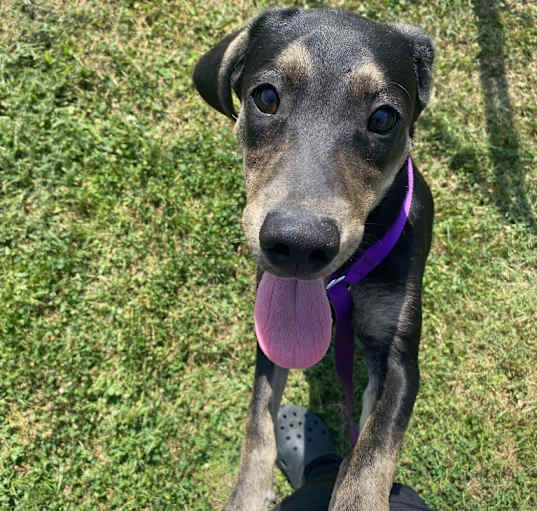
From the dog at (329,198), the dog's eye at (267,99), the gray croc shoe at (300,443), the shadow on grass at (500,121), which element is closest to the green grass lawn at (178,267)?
the shadow on grass at (500,121)

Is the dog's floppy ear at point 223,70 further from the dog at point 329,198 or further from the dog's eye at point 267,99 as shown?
the dog's eye at point 267,99

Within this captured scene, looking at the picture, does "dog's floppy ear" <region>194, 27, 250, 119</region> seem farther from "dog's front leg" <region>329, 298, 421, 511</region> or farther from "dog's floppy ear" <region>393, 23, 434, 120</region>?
"dog's front leg" <region>329, 298, 421, 511</region>

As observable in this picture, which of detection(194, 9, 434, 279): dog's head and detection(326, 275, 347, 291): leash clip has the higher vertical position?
detection(194, 9, 434, 279): dog's head

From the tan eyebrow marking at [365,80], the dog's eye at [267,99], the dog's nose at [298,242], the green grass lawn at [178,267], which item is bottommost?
the green grass lawn at [178,267]

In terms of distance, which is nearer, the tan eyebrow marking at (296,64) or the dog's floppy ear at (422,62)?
the tan eyebrow marking at (296,64)

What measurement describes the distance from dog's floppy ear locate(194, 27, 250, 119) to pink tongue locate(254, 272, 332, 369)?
130 cm

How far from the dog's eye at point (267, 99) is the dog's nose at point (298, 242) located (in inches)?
29.4

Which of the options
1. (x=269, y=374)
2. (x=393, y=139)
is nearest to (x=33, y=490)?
(x=269, y=374)

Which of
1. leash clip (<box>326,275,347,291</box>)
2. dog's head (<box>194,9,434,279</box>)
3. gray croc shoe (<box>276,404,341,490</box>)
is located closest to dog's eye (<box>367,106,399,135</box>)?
dog's head (<box>194,9,434,279</box>)

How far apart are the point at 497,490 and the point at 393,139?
3247 mm

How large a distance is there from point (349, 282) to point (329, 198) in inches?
36.4

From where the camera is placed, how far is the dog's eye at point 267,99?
2689 mm

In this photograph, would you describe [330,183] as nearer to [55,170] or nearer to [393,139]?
[393,139]

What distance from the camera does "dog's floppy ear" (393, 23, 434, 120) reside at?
311 cm
